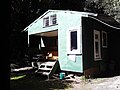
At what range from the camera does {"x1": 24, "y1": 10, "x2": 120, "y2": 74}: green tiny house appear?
12.9 meters

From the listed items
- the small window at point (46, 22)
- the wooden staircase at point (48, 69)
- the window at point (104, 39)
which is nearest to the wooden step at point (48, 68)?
the wooden staircase at point (48, 69)

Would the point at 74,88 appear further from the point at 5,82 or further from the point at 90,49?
the point at 5,82

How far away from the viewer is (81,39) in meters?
12.8

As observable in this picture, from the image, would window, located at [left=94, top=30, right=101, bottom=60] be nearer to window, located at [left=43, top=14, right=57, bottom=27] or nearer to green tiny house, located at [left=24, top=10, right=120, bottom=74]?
green tiny house, located at [left=24, top=10, right=120, bottom=74]

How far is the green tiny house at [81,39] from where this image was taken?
12867mm

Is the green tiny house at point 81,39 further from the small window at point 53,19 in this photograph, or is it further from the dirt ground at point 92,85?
the dirt ground at point 92,85

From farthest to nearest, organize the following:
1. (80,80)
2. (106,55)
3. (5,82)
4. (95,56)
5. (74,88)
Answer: (106,55) → (95,56) → (80,80) → (74,88) → (5,82)

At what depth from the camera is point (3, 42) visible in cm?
271

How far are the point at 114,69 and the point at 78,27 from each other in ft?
16.1

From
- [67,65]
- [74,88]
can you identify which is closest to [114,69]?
[67,65]

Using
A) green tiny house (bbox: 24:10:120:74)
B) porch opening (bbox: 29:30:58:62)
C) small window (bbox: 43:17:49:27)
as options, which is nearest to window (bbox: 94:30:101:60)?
green tiny house (bbox: 24:10:120:74)

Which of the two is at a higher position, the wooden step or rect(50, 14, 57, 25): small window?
rect(50, 14, 57, 25): small window

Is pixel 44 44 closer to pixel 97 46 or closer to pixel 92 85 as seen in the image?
pixel 97 46

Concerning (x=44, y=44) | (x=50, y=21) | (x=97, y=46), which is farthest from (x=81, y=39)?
(x=44, y=44)
